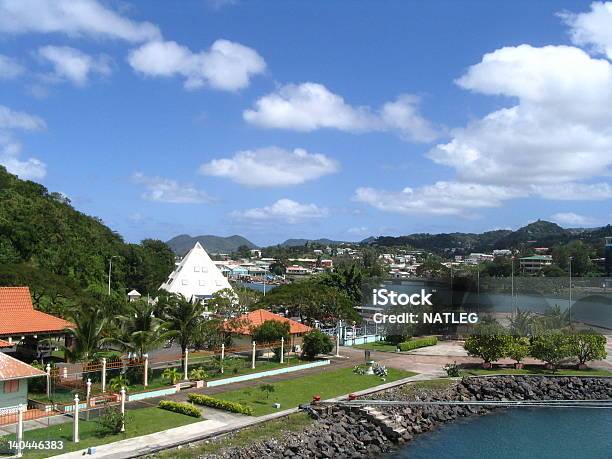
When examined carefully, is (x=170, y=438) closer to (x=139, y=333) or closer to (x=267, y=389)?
(x=267, y=389)

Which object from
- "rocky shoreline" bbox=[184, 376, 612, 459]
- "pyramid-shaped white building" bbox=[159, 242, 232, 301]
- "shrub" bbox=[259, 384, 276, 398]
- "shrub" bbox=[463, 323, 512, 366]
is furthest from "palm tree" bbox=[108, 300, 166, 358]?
"pyramid-shaped white building" bbox=[159, 242, 232, 301]

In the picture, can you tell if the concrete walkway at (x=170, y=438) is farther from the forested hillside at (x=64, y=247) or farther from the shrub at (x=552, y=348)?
the forested hillside at (x=64, y=247)

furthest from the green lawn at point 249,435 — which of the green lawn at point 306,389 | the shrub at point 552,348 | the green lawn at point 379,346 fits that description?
the shrub at point 552,348

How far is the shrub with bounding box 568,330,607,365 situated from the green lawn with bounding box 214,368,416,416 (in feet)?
37.3

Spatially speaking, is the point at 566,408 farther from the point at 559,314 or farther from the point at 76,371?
the point at 76,371

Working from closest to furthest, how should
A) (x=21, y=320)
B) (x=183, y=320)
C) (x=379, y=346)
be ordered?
(x=21, y=320) < (x=183, y=320) < (x=379, y=346)

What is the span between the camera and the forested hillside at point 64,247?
6159cm

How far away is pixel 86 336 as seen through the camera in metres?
25.8

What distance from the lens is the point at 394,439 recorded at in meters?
24.8

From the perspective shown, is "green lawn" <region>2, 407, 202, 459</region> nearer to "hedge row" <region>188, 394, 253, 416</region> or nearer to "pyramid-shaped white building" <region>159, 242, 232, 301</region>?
"hedge row" <region>188, 394, 253, 416</region>

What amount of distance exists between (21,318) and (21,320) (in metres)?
0.19

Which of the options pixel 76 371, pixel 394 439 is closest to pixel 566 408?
pixel 394 439

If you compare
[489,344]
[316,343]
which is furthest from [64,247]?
[489,344]

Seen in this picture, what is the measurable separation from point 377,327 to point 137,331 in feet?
85.3
